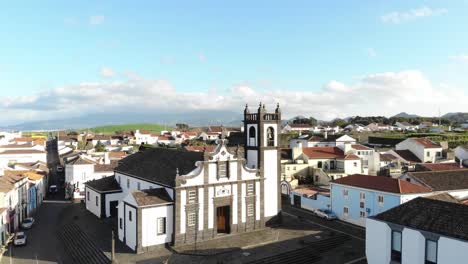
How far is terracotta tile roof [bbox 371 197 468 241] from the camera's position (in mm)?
19359

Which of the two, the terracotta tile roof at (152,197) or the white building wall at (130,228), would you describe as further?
the terracotta tile roof at (152,197)

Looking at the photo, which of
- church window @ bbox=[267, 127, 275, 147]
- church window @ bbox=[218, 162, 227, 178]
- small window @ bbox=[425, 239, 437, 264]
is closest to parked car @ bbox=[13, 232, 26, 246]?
church window @ bbox=[218, 162, 227, 178]

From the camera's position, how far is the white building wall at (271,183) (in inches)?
1303

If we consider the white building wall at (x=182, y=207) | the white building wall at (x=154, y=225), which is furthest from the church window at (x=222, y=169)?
the white building wall at (x=154, y=225)

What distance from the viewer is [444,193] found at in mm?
32219

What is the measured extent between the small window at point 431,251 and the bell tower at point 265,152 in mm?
14847

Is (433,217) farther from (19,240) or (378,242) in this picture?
(19,240)

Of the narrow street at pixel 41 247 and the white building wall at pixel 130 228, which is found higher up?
the white building wall at pixel 130 228

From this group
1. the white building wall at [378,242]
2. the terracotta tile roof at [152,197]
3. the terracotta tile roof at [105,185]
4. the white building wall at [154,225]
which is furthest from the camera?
the terracotta tile roof at [105,185]

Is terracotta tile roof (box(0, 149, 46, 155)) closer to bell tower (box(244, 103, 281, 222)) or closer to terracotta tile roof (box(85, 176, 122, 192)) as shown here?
terracotta tile roof (box(85, 176, 122, 192))

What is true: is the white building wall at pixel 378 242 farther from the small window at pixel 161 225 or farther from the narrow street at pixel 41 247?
the narrow street at pixel 41 247

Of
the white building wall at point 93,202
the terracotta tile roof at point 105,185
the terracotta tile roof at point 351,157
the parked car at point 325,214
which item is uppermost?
the terracotta tile roof at point 351,157

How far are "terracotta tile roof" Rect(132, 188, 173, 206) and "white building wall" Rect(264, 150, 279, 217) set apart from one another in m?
9.27

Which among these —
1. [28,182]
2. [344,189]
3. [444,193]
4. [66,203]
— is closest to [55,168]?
[66,203]
